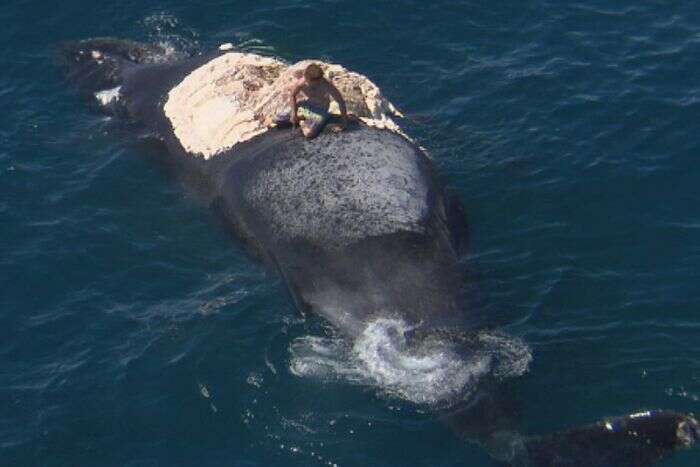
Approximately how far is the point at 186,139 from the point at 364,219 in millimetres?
5682

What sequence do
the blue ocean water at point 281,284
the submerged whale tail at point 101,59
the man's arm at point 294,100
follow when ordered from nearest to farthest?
the blue ocean water at point 281,284
the man's arm at point 294,100
the submerged whale tail at point 101,59

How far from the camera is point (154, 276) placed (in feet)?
65.5

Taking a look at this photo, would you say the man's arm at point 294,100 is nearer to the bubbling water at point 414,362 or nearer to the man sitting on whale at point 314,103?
the man sitting on whale at point 314,103

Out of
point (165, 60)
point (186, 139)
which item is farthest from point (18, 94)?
point (186, 139)

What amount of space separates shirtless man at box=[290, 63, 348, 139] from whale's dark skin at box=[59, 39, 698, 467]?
0.79ft

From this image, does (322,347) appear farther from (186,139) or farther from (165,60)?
(165,60)

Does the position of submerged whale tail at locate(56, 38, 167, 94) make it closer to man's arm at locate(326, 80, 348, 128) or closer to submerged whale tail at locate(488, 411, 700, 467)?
man's arm at locate(326, 80, 348, 128)

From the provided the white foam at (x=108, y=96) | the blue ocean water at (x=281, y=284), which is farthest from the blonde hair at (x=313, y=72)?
the white foam at (x=108, y=96)

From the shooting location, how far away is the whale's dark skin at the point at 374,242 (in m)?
14.4

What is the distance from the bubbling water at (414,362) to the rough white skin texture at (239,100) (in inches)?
213

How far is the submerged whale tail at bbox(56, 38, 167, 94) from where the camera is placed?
84.2 feet

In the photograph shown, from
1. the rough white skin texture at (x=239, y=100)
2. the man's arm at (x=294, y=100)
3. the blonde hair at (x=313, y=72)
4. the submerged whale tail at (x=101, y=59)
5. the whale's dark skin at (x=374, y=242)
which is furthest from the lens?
the submerged whale tail at (x=101, y=59)

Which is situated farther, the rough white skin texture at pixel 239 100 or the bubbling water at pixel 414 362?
the rough white skin texture at pixel 239 100

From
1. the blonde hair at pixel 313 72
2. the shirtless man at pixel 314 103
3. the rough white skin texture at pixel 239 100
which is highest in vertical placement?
the blonde hair at pixel 313 72
